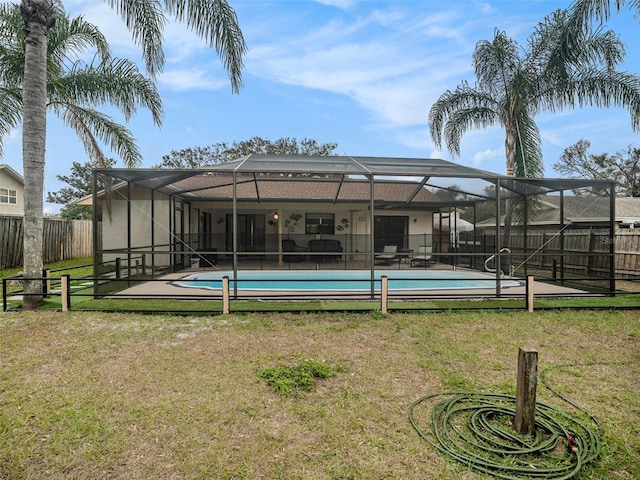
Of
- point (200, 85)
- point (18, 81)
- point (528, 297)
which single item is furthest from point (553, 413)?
point (200, 85)

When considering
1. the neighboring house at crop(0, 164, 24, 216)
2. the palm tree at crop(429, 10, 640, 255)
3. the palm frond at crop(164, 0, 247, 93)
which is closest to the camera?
the palm frond at crop(164, 0, 247, 93)

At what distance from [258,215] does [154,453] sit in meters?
14.8

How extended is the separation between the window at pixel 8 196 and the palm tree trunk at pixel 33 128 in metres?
17.0

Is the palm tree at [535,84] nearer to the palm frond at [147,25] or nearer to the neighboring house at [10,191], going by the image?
the palm frond at [147,25]

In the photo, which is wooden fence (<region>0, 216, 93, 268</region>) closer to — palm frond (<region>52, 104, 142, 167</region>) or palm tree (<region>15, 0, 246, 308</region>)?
palm frond (<region>52, 104, 142, 167</region>)

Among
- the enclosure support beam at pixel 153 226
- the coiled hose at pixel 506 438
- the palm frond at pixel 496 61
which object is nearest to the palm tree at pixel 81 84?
the enclosure support beam at pixel 153 226

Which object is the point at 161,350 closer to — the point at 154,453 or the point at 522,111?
the point at 154,453

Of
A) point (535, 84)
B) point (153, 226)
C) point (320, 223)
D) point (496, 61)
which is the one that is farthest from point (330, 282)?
point (535, 84)

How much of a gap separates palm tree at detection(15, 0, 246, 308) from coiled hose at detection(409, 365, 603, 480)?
684 centimetres

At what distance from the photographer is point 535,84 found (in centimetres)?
1123

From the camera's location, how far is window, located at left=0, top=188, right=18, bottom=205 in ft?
63.7

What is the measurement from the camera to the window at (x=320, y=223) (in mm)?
16870

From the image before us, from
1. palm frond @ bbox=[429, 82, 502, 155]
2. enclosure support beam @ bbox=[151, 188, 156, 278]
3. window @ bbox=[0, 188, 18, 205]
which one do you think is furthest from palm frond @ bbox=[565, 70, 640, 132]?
window @ bbox=[0, 188, 18, 205]

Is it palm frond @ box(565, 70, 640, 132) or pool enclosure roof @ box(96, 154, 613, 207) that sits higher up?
palm frond @ box(565, 70, 640, 132)
